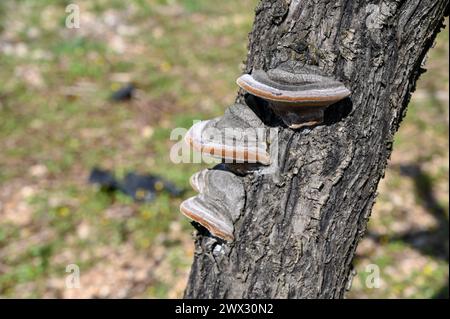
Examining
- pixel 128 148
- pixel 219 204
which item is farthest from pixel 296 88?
pixel 128 148

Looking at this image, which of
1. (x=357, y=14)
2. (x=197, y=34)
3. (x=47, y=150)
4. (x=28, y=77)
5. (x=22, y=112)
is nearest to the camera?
(x=357, y=14)

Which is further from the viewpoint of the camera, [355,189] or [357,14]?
[355,189]

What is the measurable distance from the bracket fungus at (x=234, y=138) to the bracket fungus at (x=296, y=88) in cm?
17

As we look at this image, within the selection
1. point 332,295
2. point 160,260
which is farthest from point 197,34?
point 332,295

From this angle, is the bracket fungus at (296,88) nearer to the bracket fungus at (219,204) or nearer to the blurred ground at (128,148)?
the bracket fungus at (219,204)

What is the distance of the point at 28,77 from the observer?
7676mm

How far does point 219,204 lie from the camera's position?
7.38 feet

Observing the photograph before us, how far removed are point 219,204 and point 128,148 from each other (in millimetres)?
4142

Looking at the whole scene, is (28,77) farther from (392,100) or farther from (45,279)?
(392,100)

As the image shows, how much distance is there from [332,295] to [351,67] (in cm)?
115

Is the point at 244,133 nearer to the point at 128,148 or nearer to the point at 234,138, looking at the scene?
the point at 234,138
